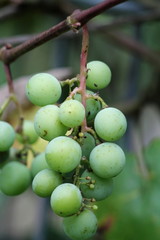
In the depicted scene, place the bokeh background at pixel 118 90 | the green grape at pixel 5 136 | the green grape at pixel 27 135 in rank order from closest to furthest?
1. the green grape at pixel 5 136
2. the green grape at pixel 27 135
3. the bokeh background at pixel 118 90

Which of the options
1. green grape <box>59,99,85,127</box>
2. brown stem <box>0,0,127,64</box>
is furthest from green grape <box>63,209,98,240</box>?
brown stem <box>0,0,127,64</box>

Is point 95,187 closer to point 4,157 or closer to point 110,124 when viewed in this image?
point 110,124

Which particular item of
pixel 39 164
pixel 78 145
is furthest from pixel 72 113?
pixel 39 164

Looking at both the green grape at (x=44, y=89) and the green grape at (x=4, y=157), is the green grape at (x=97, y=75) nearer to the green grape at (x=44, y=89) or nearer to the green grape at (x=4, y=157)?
the green grape at (x=44, y=89)

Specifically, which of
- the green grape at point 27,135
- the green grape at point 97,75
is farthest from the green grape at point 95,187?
the green grape at point 27,135

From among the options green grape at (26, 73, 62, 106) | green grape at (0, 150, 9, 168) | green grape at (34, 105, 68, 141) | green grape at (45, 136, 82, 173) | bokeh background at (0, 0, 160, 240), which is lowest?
bokeh background at (0, 0, 160, 240)

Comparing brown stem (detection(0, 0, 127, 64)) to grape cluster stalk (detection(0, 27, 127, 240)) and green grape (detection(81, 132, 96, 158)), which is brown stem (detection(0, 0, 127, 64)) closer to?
grape cluster stalk (detection(0, 27, 127, 240))
